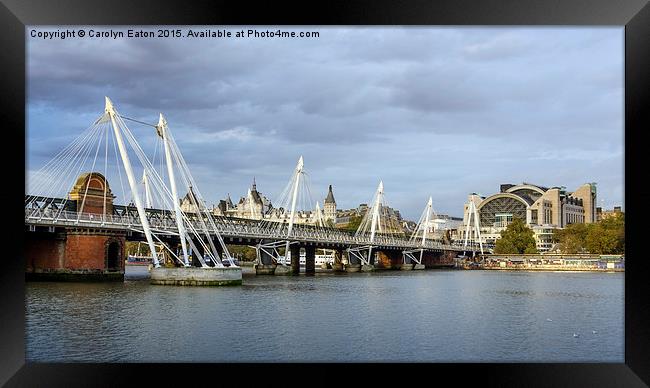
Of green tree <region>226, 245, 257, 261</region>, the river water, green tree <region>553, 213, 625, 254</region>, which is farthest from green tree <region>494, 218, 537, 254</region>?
the river water

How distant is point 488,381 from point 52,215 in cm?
2711

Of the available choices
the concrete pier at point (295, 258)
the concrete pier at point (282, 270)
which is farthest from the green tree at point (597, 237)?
the concrete pier at point (282, 270)

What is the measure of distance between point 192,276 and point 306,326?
42.7ft

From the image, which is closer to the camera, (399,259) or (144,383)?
(144,383)

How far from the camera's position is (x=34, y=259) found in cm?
3222

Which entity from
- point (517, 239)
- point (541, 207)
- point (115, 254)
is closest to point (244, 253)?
point (517, 239)

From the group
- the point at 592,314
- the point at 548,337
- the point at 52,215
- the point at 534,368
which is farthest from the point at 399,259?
the point at 534,368

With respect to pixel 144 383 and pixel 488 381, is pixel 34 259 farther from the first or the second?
pixel 488 381

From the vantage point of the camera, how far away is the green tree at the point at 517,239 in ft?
212

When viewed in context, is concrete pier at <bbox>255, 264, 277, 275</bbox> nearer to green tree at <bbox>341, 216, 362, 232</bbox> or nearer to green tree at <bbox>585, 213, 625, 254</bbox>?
green tree at <bbox>585, 213, 625, 254</bbox>
